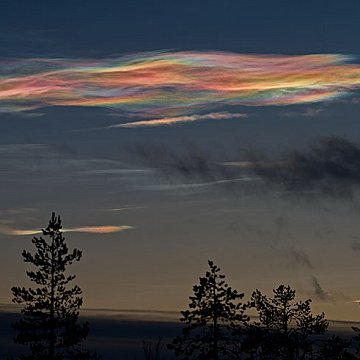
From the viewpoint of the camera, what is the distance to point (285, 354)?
76000 mm

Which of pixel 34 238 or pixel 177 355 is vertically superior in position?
pixel 34 238

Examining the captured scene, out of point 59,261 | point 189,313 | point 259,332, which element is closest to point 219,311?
point 189,313

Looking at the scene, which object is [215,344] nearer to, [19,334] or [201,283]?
[201,283]

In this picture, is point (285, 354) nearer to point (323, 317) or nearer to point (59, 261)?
point (323, 317)

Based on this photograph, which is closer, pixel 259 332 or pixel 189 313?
pixel 259 332

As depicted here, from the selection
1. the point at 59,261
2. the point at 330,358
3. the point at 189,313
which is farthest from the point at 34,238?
the point at 330,358

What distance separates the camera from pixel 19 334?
8475 centimetres

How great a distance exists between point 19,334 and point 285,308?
72.2ft

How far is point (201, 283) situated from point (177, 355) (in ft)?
21.1

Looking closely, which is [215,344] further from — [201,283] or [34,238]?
[34,238]

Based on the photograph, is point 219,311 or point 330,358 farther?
point 219,311

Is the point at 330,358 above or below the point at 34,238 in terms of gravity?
below

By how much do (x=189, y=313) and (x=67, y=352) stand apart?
1056 cm

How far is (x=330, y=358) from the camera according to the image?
74.5 metres
